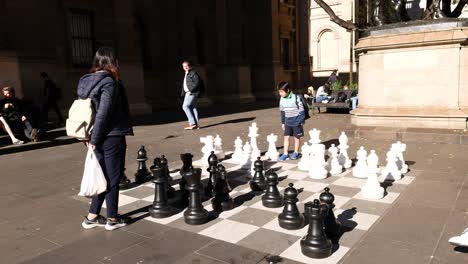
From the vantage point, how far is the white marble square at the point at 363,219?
383 cm

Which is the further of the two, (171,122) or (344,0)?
(344,0)

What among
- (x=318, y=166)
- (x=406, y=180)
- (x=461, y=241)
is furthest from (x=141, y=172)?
(x=461, y=241)

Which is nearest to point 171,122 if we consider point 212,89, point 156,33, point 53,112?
point 53,112

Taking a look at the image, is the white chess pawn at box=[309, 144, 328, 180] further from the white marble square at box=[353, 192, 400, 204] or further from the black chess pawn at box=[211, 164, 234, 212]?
the black chess pawn at box=[211, 164, 234, 212]

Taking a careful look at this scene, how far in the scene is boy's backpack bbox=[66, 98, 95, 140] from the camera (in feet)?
12.6

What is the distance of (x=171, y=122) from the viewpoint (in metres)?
13.5

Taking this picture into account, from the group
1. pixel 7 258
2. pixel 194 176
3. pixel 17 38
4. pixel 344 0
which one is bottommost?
pixel 7 258

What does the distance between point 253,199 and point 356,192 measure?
128 centimetres

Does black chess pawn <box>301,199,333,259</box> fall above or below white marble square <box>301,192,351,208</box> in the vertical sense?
above

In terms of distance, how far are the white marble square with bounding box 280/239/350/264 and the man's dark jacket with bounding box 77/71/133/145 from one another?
2007 mm

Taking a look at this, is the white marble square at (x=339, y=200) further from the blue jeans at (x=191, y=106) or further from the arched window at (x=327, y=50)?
the arched window at (x=327, y=50)

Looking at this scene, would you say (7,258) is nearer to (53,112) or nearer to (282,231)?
(282,231)

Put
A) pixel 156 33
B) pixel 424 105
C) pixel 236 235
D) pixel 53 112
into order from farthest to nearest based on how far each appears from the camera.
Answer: pixel 156 33, pixel 53 112, pixel 424 105, pixel 236 235

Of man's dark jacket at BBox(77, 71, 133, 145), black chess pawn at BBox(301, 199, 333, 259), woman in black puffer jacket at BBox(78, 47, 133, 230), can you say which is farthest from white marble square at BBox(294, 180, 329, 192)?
man's dark jacket at BBox(77, 71, 133, 145)
